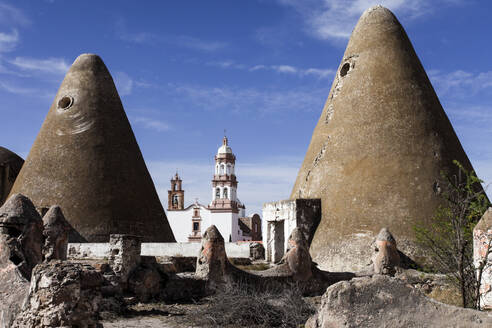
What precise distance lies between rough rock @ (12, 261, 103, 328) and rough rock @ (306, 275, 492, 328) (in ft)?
6.13

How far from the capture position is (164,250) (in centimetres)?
1584

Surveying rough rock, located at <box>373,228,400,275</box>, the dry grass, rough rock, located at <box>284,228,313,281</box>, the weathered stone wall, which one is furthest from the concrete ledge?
the weathered stone wall

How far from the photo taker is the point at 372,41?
1605 centimetres

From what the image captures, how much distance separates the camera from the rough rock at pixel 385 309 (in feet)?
12.3

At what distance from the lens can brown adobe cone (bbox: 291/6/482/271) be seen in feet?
44.8

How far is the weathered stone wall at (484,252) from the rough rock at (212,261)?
4193 millimetres

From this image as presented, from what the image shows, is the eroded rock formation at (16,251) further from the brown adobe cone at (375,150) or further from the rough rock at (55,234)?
the brown adobe cone at (375,150)

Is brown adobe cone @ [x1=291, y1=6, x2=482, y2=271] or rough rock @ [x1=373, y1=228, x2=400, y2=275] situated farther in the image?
brown adobe cone @ [x1=291, y1=6, x2=482, y2=271]

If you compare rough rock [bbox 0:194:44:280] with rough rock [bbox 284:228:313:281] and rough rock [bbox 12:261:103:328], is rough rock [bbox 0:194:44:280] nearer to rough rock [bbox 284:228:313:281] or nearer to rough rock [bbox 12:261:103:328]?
rough rock [bbox 12:261:103:328]

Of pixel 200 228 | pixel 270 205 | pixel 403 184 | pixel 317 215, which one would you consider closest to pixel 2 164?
pixel 270 205

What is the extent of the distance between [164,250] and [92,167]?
4379 mm

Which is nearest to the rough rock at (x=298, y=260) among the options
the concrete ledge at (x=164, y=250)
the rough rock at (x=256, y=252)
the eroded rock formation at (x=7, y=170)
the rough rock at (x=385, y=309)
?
the rough rock at (x=256, y=252)

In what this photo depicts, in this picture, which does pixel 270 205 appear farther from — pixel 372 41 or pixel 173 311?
pixel 173 311

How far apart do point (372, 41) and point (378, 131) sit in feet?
9.79
